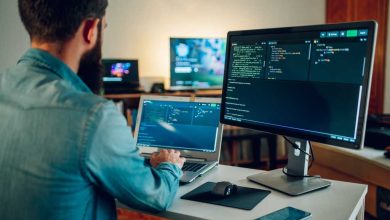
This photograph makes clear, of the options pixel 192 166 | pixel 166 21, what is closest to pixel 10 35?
pixel 166 21

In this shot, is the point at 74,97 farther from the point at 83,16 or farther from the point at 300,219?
the point at 300,219

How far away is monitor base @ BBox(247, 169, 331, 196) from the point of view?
4.46 feet

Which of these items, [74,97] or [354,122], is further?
[354,122]

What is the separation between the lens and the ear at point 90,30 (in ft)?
3.45

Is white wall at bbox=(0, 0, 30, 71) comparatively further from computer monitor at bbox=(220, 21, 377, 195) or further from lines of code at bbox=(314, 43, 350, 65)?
lines of code at bbox=(314, 43, 350, 65)

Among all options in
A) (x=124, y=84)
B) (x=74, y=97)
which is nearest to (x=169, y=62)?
(x=124, y=84)

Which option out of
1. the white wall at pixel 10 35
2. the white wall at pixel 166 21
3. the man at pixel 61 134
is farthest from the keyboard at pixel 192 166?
the white wall at pixel 10 35

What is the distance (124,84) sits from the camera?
13.2 feet

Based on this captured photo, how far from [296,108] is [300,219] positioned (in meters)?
0.39

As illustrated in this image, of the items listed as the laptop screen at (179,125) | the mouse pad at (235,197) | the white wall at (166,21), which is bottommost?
the mouse pad at (235,197)

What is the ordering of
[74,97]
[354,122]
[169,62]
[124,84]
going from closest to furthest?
[74,97] → [354,122] → [124,84] → [169,62]

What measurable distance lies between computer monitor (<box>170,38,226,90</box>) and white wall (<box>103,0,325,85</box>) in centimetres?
30

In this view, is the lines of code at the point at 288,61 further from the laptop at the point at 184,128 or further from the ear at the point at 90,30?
the ear at the point at 90,30

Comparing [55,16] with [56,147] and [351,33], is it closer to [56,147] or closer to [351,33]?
[56,147]
